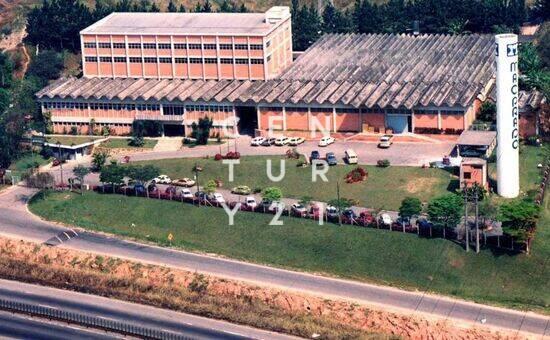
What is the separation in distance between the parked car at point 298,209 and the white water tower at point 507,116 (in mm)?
27572

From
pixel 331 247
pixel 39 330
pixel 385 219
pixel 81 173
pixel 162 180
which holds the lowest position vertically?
pixel 39 330

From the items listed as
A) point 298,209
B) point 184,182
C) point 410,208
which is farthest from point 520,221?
point 184,182

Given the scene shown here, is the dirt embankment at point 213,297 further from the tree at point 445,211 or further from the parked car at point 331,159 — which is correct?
the parked car at point 331,159

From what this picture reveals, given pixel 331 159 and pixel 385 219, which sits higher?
pixel 331 159

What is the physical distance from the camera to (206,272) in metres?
168

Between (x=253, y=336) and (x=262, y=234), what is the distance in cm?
2748

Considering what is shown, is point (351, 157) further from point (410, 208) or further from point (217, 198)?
point (410, 208)

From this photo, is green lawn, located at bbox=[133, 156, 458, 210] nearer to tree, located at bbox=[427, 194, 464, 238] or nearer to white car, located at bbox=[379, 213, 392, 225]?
white car, located at bbox=[379, 213, 392, 225]

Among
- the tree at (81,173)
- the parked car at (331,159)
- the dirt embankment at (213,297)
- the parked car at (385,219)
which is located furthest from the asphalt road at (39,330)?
the parked car at (331,159)

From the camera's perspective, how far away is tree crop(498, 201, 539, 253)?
164 metres

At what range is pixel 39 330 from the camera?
155 metres

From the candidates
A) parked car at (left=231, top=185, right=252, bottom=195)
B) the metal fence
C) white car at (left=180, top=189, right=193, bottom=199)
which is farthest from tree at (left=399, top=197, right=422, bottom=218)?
the metal fence

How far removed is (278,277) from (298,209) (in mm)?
16469

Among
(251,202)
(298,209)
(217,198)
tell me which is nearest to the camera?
(298,209)
